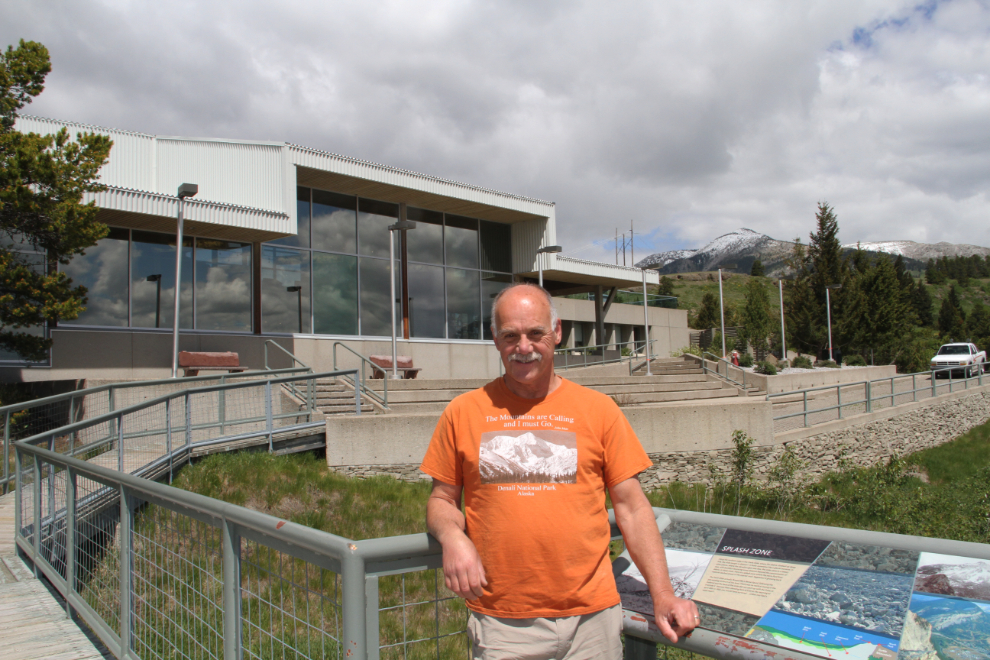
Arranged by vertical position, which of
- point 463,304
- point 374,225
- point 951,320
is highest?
point 374,225

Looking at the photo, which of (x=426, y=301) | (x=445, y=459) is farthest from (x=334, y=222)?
(x=445, y=459)

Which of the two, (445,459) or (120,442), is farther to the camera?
(120,442)

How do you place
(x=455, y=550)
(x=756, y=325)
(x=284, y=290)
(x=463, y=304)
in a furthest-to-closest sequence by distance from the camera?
1. (x=756, y=325)
2. (x=463, y=304)
3. (x=284, y=290)
4. (x=455, y=550)

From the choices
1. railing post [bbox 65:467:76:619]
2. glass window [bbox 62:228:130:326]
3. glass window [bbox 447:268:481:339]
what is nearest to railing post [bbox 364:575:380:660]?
railing post [bbox 65:467:76:619]

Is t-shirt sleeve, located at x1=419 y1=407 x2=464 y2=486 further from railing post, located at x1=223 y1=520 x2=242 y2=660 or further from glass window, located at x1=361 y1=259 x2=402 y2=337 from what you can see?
glass window, located at x1=361 y1=259 x2=402 y2=337

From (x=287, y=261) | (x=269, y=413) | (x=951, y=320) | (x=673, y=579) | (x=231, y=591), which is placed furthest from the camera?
(x=951, y=320)

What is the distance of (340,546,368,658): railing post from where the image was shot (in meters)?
2.18

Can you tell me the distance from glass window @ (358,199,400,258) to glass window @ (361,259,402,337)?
0.98 feet

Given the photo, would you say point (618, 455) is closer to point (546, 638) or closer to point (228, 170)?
point (546, 638)

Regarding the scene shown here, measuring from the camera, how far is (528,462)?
91.6 inches

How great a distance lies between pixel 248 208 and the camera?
1873cm

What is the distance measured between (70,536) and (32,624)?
593 mm

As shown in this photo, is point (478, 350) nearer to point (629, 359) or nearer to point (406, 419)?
point (629, 359)

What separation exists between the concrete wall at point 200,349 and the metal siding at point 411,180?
4.94 metres
